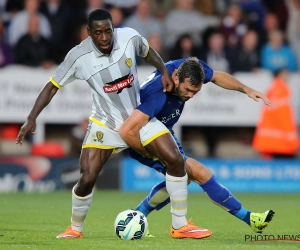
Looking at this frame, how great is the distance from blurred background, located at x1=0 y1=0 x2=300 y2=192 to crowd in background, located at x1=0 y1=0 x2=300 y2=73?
0.02 meters

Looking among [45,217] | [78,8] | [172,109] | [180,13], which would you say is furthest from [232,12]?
[172,109]

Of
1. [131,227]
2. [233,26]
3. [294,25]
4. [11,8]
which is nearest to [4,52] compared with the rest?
[11,8]

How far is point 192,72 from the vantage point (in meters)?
7.49

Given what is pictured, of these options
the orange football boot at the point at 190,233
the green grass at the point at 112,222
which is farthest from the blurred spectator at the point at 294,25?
the orange football boot at the point at 190,233

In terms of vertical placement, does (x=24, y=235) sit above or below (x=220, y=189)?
below

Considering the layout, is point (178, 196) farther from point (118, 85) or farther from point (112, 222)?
point (112, 222)

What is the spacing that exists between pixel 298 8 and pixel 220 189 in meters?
10.3

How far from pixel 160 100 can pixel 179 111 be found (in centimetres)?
41

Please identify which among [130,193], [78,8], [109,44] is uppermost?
[78,8]

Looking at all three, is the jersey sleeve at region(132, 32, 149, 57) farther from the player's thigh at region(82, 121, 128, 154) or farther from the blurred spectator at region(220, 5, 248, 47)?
the blurred spectator at region(220, 5, 248, 47)

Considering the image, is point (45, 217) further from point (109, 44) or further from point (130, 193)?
point (130, 193)

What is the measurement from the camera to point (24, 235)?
7930 millimetres

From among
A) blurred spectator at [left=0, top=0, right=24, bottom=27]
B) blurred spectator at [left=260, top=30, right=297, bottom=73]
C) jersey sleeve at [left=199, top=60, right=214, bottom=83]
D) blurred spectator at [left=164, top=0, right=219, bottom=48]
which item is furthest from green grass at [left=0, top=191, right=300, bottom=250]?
blurred spectator at [left=0, top=0, right=24, bottom=27]

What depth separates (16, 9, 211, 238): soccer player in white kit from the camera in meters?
7.54
